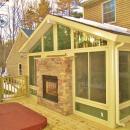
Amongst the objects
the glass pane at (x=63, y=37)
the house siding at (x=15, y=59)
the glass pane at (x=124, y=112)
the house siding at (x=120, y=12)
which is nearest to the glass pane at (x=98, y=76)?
the glass pane at (x=124, y=112)

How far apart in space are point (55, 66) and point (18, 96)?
348 centimetres

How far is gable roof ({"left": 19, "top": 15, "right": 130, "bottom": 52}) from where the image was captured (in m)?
5.30

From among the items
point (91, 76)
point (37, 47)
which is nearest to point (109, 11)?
point (37, 47)

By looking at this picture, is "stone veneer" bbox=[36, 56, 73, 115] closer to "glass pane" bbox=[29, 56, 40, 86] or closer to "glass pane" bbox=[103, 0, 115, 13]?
"glass pane" bbox=[29, 56, 40, 86]

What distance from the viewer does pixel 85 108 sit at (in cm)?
650

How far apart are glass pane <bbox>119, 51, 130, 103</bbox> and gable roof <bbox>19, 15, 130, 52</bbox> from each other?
2.00 feet

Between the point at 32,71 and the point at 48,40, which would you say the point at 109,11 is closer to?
the point at 48,40

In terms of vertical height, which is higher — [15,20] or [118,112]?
[15,20]

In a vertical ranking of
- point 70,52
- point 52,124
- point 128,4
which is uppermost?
point 128,4

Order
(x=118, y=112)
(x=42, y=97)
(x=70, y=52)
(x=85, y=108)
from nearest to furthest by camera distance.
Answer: (x=118, y=112)
(x=85, y=108)
(x=70, y=52)
(x=42, y=97)

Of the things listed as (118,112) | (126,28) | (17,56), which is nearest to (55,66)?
(118,112)

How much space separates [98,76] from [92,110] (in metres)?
1.13

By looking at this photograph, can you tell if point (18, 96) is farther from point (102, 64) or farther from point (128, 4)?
point (128, 4)

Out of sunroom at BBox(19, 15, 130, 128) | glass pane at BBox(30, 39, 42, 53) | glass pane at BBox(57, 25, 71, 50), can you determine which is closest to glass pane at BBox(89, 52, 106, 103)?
sunroom at BBox(19, 15, 130, 128)
